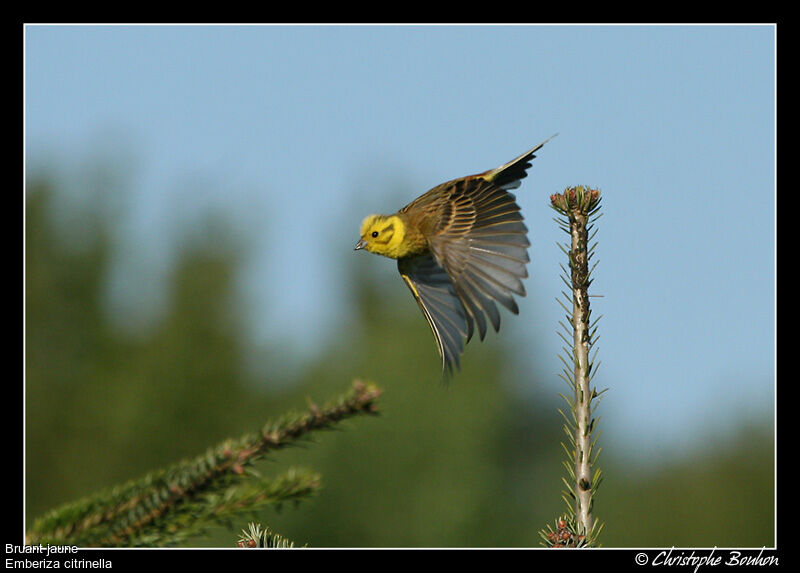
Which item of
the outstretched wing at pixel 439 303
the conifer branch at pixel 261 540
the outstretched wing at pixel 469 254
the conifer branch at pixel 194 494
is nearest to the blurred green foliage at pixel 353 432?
the outstretched wing at pixel 439 303

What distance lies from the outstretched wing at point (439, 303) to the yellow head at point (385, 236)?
0.20 metres

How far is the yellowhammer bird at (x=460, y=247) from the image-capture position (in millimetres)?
5246

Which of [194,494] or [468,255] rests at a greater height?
Answer: [468,255]

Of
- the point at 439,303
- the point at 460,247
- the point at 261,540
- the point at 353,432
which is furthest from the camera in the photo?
the point at 353,432

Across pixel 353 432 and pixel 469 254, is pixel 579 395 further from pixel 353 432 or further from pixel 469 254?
pixel 353 432

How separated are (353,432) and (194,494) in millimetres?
21746

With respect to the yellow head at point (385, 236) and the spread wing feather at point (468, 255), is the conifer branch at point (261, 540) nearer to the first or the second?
the spread wing feather at point (468, 255)

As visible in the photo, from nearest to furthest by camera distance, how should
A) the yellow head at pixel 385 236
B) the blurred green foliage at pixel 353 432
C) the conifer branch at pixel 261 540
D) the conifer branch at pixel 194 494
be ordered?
the conifer branch at pixel 261 540 → the conifer branch at pixel 194 494 → the yellow head at pixel 385 236 → the blurred green foliage at pixel 353 432

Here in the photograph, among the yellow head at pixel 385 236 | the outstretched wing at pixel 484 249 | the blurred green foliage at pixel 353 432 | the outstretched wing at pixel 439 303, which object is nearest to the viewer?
the outstretched wing at pixel 484 249

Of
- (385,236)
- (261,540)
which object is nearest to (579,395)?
(261,540)

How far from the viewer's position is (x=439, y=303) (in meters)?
Result: 6.15
